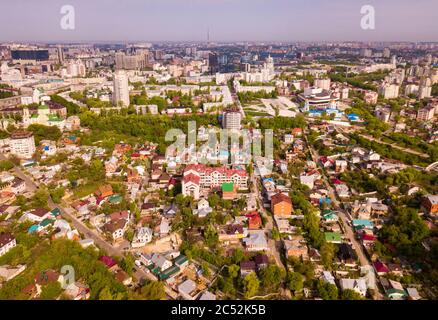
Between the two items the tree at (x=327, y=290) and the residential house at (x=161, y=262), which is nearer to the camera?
the tree at (x=327, y=290)

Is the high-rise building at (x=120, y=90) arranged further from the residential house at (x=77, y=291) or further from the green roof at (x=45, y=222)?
the residential house at (x=77, y=291)

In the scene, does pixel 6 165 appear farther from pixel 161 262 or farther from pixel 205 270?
pixel 205 270

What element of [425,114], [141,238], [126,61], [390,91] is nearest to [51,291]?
[141,238]

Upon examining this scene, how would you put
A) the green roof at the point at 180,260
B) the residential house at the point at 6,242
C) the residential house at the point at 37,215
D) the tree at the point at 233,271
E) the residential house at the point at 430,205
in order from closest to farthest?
the tree at the point at 233,271 → the green roof at the point at 180,260 → the residential house at the point at 6,242 → the residential house at the point at 37,215 → the residential house at the point at 430,205

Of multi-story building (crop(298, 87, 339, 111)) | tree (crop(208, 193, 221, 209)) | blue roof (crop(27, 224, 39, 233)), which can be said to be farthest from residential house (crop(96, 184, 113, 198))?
multi-story building (crop(298, 87, 339, 111))

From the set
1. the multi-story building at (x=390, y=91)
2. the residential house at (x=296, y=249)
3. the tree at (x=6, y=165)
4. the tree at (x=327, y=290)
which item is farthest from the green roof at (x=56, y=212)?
the multi-story building at (x=390, y=91)
